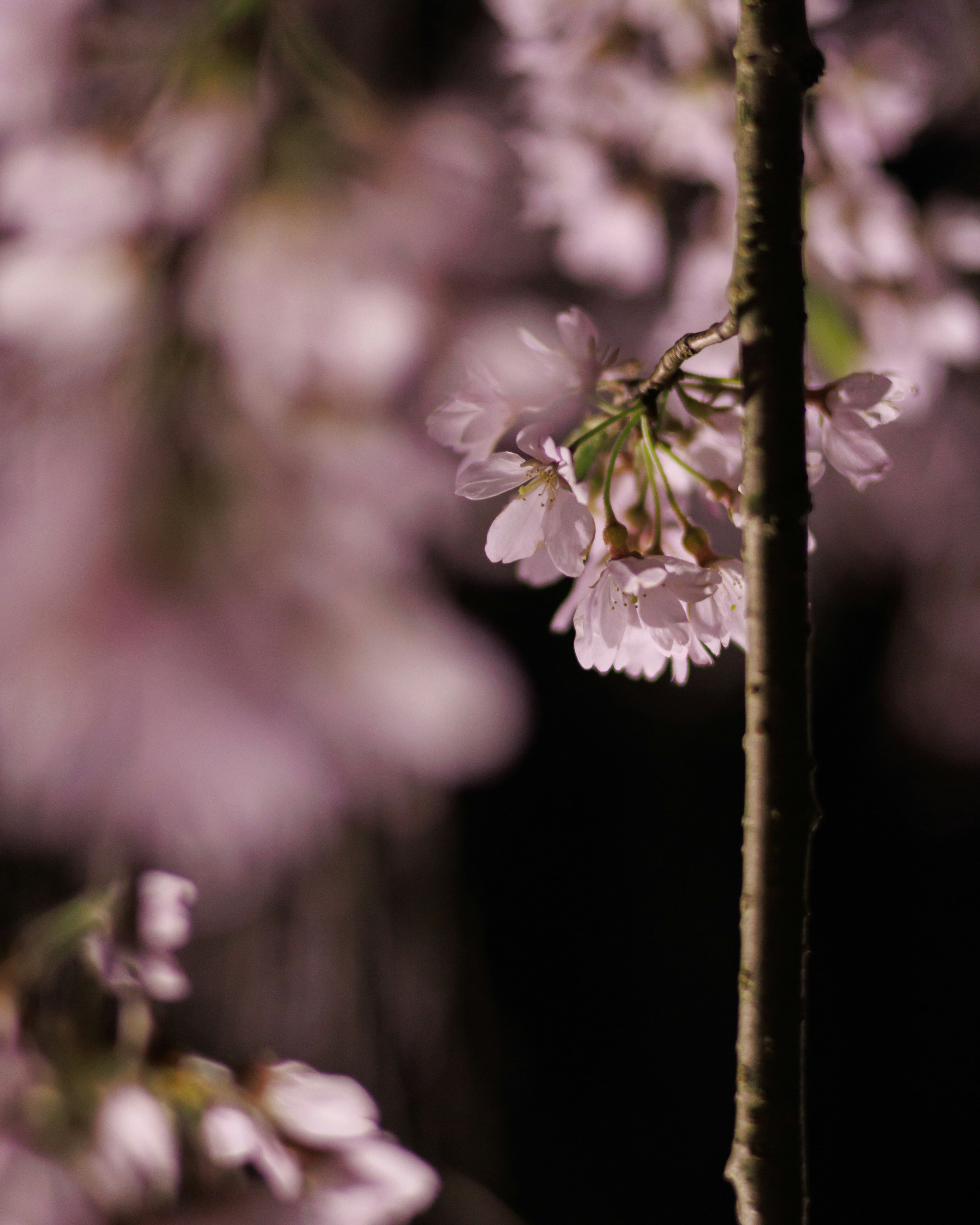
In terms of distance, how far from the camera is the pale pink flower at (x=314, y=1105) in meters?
0.34

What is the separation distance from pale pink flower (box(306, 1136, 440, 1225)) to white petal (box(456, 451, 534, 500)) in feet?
1.03

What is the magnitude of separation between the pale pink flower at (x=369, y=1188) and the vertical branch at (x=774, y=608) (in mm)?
247

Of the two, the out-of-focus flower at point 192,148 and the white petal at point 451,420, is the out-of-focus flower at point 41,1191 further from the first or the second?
the out-of-focus flower at point 192,148

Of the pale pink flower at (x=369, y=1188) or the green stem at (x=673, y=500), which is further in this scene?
the pale pink flower at (x=369, y=1188)

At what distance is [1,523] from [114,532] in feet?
0.27

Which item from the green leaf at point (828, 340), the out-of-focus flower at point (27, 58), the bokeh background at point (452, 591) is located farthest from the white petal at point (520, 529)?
the out-of-focus flower at point (27, 58)

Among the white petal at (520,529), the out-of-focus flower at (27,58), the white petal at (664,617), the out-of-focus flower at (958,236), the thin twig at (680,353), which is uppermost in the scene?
the out-of-focus flower at (958,236)

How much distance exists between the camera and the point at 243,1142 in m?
0.33

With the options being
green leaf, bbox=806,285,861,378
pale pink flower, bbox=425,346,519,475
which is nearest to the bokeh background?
green leaf, bbox=806,285,861,378

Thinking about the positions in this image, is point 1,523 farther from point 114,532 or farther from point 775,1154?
point 775,1154

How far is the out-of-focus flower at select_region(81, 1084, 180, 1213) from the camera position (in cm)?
36

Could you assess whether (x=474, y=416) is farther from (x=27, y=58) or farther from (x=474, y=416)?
(x=27, y=58)

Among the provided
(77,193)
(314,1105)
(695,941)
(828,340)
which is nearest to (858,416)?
(828,340)

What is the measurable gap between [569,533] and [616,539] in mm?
15
